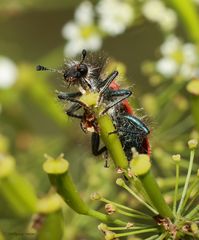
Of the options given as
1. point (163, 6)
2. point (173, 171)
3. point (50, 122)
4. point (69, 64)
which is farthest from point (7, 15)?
point (69, 64)

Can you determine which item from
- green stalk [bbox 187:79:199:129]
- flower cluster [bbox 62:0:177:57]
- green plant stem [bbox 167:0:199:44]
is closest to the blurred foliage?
green stalk [bbox 187:79:199:129]

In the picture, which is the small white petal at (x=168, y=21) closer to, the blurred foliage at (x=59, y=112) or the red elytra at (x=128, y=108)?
the blurred foliage at (x=59, y=112)

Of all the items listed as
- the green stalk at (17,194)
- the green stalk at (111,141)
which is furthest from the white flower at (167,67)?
the green stalk at (111,141)

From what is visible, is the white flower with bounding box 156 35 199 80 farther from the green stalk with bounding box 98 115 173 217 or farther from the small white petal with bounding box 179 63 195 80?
the green stalk with bounding box 98 115 173 217

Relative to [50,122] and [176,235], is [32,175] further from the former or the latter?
[176,235]

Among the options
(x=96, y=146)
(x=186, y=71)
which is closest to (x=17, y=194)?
(x=96, y=146)

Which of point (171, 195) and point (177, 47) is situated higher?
point (177, 47)
